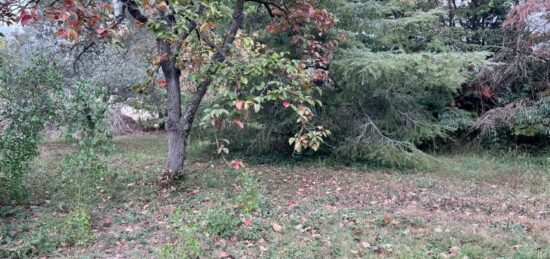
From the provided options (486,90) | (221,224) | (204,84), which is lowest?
(221,224)

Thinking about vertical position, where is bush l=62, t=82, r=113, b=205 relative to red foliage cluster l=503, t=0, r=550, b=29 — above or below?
below

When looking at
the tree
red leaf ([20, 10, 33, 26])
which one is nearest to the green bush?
the tree

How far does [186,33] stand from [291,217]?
2.51 m

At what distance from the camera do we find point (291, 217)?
167 inches

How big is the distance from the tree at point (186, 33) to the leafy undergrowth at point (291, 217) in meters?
0.81

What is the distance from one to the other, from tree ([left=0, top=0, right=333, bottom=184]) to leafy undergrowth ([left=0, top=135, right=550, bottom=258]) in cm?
81

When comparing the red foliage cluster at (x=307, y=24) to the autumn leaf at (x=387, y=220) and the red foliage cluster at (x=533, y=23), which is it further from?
the red foliage cluster at (x=533, y=23)

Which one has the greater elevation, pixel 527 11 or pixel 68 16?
pixel 527 11

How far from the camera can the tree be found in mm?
3248

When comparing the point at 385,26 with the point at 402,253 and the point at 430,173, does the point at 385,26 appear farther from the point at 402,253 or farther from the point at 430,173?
the point at 402,253

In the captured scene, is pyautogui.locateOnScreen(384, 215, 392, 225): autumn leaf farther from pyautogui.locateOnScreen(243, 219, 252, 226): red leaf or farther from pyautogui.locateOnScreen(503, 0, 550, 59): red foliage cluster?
pyautogui.locateOnScreen(503, 0, 550, 59): red foliage cluster

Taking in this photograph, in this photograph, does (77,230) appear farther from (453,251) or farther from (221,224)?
(453,251)

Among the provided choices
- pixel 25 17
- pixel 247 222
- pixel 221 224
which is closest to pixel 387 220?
pixel 247 222

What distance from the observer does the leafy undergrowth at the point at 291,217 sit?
137 inches
